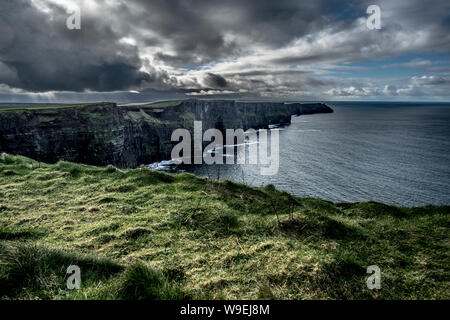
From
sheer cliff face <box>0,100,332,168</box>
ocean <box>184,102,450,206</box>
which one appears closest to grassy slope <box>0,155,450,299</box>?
ocean <box>184,102,450,206</box>

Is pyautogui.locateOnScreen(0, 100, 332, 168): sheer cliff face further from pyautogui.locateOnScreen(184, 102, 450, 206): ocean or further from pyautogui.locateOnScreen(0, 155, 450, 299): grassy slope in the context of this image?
pyautogui.locateOnScreen(0, 155, 450, 299): grassy slope

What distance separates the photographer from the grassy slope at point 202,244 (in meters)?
4.71

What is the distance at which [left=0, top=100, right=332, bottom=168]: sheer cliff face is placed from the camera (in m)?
63.2

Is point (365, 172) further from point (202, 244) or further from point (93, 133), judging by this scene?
point (93, 133)

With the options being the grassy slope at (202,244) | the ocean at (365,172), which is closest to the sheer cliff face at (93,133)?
the ocean at (365,172)

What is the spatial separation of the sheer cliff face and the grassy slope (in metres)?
64.9

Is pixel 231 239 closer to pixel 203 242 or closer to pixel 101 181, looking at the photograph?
pixel 203 242

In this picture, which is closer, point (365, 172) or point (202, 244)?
point (202, 244)

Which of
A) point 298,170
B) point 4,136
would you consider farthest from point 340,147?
point 4,136

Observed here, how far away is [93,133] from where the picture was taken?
75.8 m

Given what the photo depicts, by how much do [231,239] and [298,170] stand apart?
2421 inches

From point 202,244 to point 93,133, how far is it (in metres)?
80.8

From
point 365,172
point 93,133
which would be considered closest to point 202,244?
point 365,172
